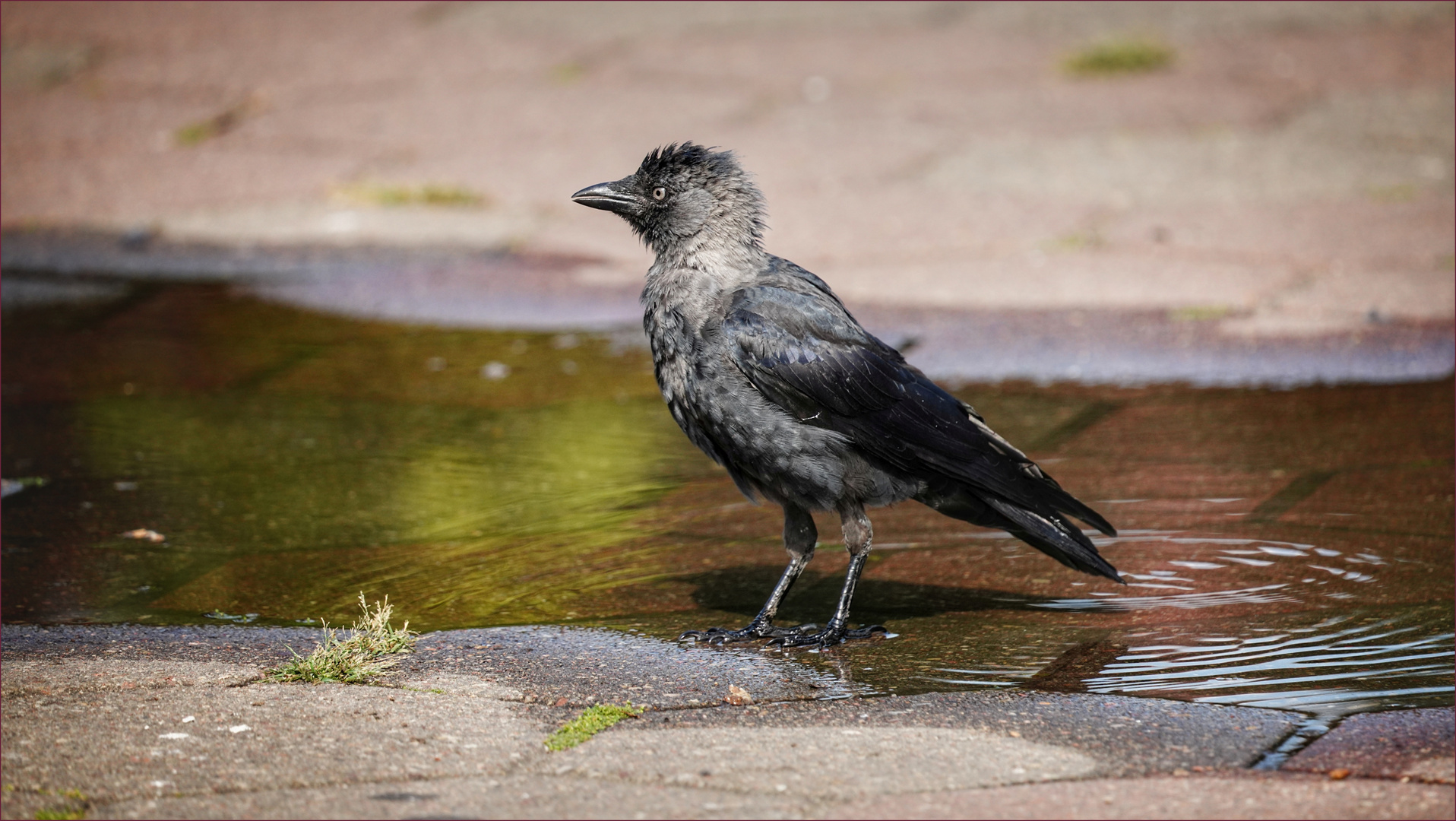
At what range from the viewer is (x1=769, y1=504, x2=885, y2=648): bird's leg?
4.64 m

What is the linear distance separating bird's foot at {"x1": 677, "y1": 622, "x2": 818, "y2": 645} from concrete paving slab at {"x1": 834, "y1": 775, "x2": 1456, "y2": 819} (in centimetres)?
139

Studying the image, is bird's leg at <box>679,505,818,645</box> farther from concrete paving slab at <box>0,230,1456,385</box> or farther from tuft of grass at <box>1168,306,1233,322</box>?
tuft of grass at <box>1168,306,1233,322</box>

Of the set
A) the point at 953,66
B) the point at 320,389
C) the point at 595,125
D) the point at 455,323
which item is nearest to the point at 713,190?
the point at 320,389

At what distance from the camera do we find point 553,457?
6.75 m

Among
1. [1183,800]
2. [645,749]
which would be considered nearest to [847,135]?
[645,749]

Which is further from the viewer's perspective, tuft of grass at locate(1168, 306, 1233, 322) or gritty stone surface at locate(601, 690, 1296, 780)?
tuft of grass at locate(1168, 306, 1233, 322)

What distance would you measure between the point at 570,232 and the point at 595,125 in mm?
2634

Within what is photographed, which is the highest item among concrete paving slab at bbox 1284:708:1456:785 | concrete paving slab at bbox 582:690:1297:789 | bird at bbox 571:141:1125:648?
bird at bbox 571:141:1125:648

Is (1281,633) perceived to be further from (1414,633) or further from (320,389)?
(320,389)

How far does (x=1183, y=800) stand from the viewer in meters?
3.23

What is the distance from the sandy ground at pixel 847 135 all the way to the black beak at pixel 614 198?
12.9 ft

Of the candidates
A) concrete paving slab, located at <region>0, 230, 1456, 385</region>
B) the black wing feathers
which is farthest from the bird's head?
concrete paving slab, located at <region>0, 230, 1456, 385</region>

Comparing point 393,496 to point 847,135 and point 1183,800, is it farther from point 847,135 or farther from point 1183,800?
point 847,135

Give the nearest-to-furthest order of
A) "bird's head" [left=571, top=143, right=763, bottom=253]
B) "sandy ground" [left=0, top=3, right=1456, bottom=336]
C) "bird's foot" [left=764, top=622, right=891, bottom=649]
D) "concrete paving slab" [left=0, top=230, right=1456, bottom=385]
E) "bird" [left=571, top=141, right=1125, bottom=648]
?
"bird's foot" [left=764, top=622, right=891, bottom=649] < "bird" [left=571, top=141, right=1125, bottom=648] < "bird's head" [left=571, top=143, right=763, bottom=253] < "concrete paving slab" [left=0, top=230, right=1456, bottom=385] < "sandy ground" [left=0, top=3, right=1456, bottom=336]
